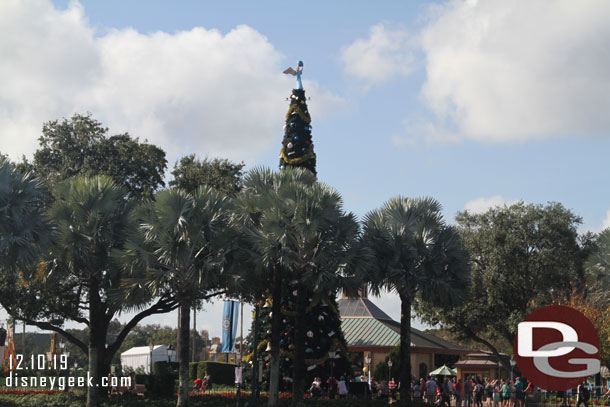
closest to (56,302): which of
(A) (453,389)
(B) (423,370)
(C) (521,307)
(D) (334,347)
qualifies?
(D) (334,347)

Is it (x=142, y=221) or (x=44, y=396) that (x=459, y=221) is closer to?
(x=142, y=221)

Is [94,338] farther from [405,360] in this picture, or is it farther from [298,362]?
[405,360]

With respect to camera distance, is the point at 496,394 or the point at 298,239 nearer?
the point at 298,239

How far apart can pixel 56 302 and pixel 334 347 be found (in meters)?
12.4

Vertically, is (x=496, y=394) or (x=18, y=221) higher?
(x=18, y=221)

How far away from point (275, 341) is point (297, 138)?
11093 millimetres

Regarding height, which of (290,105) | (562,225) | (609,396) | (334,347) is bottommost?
(609,396)

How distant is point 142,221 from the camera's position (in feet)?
93.8

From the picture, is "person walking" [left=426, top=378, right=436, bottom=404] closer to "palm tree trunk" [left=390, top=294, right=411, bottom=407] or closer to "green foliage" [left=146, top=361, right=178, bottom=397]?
"palm tree trunk" [left=390, top=294, right=411, bottom=407]

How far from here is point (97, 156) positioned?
3988 centimetres

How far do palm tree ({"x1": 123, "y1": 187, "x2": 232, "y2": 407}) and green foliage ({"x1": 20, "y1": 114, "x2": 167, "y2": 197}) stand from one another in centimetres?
1212

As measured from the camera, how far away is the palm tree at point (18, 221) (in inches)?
1018

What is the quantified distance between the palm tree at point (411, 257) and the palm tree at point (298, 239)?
2254mm

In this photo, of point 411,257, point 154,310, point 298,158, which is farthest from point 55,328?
point 411,257
